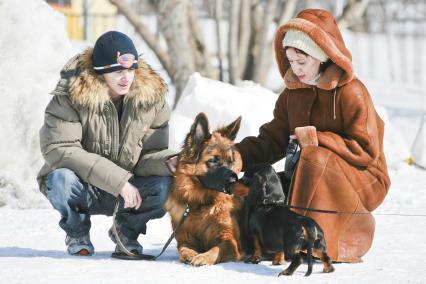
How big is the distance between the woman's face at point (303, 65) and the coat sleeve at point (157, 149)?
2.64 feet

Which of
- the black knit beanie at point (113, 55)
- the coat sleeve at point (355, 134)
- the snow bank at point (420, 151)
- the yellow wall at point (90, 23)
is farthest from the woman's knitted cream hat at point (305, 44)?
the yellow wall at point (90, 23)

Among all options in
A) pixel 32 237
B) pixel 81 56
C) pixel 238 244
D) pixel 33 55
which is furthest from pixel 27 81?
pixel 238 244

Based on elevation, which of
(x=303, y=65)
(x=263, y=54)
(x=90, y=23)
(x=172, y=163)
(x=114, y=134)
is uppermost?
(x=303, y=65)

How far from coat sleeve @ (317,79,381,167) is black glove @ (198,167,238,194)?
0.52 meters

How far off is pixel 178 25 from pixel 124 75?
7414 millimetres

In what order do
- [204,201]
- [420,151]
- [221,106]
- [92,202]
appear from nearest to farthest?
[204,201] < [92,202] < [221,106] < [420,151]

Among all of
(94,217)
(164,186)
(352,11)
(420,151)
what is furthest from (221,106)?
(352,11)

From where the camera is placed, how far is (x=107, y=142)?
4.82 metres

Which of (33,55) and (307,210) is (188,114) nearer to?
(33,55)

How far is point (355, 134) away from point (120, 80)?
1.34 meters

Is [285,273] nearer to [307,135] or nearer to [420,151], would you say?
[307,135]

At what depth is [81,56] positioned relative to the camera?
16.0 ft

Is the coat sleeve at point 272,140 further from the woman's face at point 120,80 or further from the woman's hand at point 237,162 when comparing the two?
the woman's face at point 120,80

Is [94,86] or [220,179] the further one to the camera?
[94,86]
